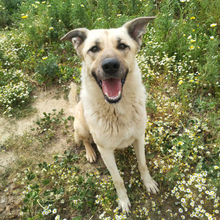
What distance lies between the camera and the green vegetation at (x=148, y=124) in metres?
2.65

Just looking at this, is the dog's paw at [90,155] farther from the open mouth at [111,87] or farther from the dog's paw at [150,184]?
the open mouth at [111,87]

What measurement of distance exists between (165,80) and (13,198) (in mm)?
3724

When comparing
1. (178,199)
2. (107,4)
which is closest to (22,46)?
(107,4)

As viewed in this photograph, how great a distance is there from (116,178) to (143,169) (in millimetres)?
481

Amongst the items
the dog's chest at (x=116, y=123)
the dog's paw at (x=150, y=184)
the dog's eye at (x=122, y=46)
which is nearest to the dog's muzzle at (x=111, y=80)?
the dog's chest at (x=116, y=123)

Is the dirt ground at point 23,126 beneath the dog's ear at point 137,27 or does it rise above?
beneath

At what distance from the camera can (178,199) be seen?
2.65m

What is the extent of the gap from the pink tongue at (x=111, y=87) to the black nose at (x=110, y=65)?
0.19m

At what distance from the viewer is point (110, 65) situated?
2.05 m

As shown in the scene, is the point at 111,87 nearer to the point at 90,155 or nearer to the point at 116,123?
the point at 116,123

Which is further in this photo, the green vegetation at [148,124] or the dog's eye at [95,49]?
the green vegetation at [148,124]

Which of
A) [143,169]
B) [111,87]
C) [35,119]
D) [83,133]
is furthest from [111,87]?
[35,119]

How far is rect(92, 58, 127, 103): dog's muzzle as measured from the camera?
2061 mm

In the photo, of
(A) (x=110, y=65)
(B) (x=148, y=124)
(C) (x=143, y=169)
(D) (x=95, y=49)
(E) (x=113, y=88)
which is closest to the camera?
(A) (x=110, y=65)
